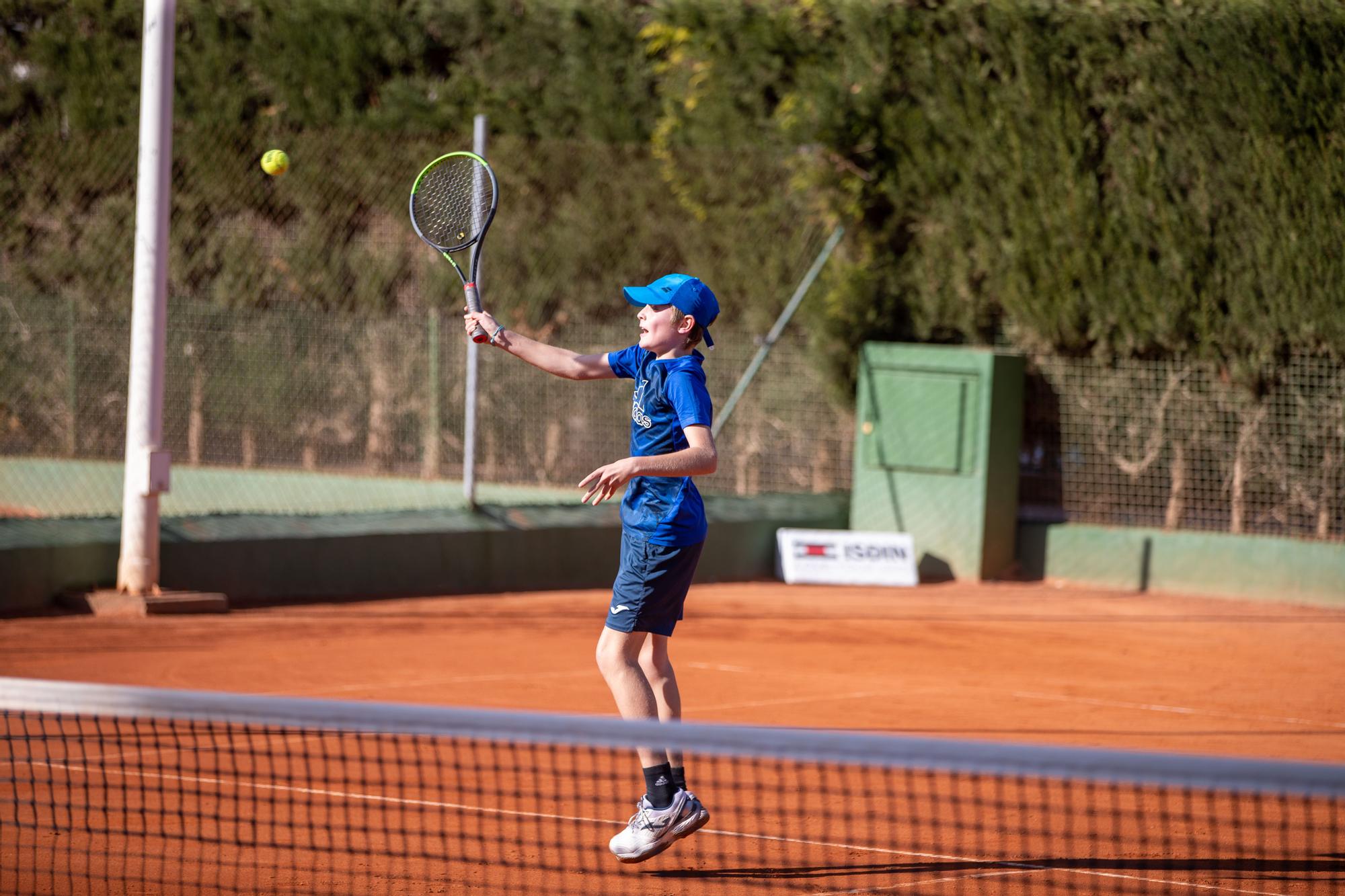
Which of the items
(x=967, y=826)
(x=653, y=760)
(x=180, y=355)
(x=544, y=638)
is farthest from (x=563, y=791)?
(x=180, y=355)

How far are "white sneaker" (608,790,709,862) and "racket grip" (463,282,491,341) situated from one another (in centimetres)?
151

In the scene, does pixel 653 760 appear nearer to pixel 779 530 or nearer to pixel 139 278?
pixel 139 278

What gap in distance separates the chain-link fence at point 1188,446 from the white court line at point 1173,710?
471cm

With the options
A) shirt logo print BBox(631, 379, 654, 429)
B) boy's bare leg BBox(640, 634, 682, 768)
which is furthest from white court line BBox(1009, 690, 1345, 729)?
shirt logo print BBox(631, 379, 654, 429)

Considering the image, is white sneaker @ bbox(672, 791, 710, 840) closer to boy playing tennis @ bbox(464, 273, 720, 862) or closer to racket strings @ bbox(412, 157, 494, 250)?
boy playing tennis @ bbox(464, 273, 720, 862)

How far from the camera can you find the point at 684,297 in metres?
4.74

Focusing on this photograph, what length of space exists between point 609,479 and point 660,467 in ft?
0.62

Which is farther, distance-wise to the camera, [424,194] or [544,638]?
[544,638]

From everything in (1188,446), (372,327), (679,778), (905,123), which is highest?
(905,123)

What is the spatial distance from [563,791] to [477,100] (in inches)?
440

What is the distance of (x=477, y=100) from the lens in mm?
15547

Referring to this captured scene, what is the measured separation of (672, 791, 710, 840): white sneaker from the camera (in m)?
4.56

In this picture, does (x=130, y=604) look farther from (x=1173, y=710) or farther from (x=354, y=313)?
(x=354, y=313)

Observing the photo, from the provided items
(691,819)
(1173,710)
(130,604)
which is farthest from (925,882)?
(130,604)
